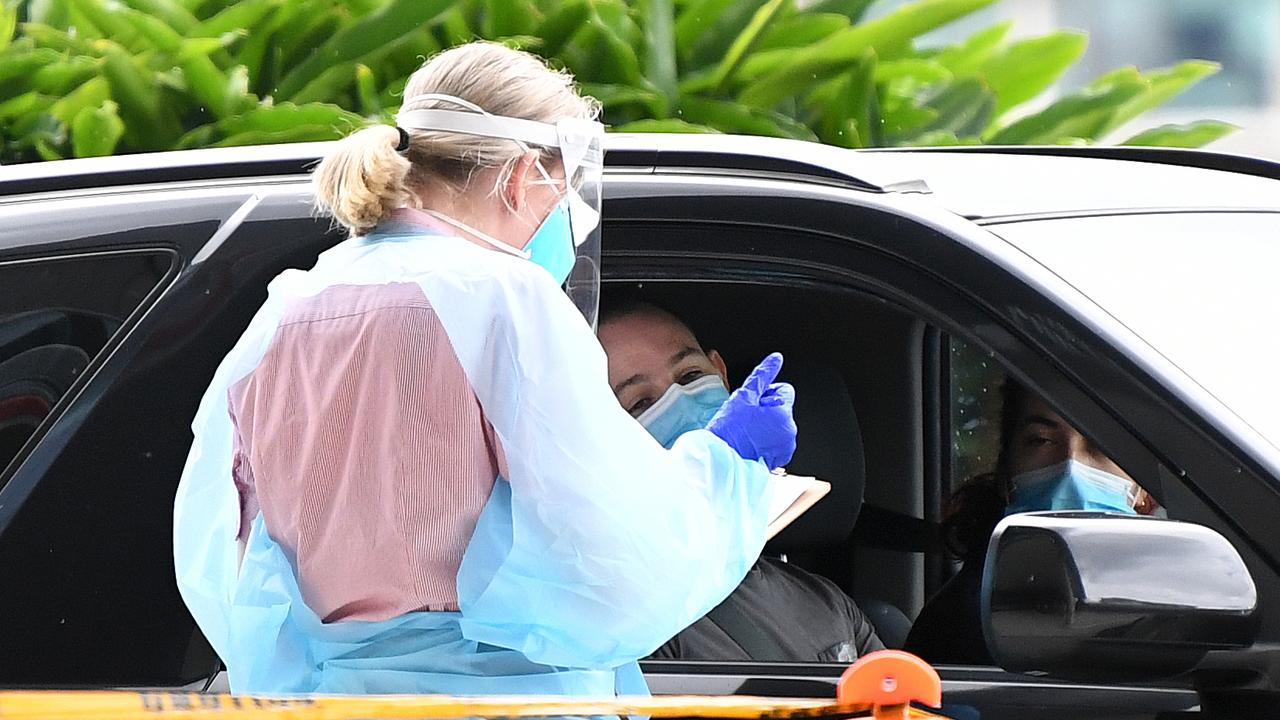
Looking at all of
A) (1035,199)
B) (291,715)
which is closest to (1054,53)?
(1035,199)

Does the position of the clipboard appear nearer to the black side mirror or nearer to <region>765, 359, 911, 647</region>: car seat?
the black side mirror

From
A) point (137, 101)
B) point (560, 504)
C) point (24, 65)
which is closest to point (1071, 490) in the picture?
point (560, 504)

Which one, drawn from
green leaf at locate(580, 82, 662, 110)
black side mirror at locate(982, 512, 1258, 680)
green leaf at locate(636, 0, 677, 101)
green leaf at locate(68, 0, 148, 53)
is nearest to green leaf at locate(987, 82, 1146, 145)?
green leaf at locate(636, 0, 677, 101)

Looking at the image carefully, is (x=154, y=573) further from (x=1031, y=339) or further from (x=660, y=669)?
(x=1031, y=339)

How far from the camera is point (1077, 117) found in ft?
21.3

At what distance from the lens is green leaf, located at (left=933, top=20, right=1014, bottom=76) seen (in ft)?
21.6

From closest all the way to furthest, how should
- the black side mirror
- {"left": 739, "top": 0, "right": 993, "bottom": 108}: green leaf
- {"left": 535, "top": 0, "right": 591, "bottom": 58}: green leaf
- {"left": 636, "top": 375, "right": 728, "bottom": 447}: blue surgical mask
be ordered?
the black side mirror
{"left": 636, "top": 375, "right": 728, "bottom": 447}: blue surgical mask
{"left": 535, "top": 0, "right": 591, "bottom": 58}: green leaf
{"left": 739, "top": 0, "right": 993, "bottom": 108}: green leaf

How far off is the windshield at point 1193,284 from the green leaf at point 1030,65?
4.60 meters

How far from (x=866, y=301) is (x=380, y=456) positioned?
0.72m

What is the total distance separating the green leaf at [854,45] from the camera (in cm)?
587

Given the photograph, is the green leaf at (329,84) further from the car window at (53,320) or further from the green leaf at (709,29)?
the car window at (53,320)

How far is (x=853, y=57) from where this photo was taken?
5.96 meters

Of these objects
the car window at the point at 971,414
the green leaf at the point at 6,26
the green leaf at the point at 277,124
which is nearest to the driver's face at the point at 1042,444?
the car window at the point at 971,414

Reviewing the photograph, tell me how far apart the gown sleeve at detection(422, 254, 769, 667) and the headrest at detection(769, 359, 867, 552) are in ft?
3.55
